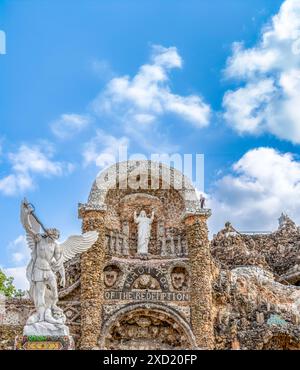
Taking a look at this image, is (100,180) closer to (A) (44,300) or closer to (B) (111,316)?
(B) (111,316)

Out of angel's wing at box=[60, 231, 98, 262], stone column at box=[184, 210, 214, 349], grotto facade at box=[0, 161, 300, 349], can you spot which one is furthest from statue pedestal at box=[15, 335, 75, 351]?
stone column at box=[184, 210, 214, 349]

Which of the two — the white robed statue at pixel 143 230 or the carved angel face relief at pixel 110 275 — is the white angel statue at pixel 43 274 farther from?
the white robed statue at pixel 143 230

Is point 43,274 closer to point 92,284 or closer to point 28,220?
point 28,220

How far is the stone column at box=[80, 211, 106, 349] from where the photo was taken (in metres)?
17.7

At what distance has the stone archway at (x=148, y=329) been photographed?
18.2m

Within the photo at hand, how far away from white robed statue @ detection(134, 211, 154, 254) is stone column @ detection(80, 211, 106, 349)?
147 centimetres

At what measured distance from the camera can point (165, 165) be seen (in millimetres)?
20859

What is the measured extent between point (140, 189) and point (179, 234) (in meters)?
2.31

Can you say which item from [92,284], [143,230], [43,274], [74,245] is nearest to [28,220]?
[43,274]

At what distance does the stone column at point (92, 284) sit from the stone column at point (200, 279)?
3.10m

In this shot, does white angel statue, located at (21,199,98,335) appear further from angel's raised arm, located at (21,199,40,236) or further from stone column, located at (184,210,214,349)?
stone column, located at (184,210,214,349)

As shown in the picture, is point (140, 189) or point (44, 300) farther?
point (140, 189)
